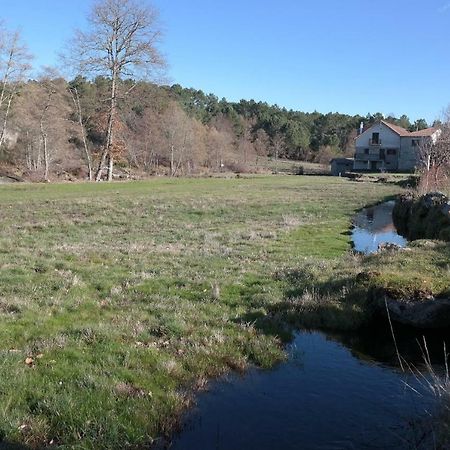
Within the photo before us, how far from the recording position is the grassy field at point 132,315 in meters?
5.97

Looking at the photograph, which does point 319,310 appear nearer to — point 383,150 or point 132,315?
point 132,315

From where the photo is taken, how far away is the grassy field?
5973mm

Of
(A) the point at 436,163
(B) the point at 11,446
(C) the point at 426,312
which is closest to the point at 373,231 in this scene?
(C) the point at 426,312

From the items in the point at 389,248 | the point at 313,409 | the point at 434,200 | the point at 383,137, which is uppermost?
the point at 383,137

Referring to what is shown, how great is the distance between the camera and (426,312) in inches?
364

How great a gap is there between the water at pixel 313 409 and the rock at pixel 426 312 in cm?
130

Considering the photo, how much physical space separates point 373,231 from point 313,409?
19238mm

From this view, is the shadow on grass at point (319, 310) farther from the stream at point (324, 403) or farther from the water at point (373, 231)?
the water at point (373, 231)

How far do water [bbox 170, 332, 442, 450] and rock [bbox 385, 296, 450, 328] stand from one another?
4.26 ft

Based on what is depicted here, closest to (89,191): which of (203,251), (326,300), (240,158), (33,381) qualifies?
(203,251)

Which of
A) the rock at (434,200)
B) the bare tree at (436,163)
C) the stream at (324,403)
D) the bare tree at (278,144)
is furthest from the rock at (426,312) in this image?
the bare tree at (278,144)

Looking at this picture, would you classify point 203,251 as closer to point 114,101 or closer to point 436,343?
point 436,343

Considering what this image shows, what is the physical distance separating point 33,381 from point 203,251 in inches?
415

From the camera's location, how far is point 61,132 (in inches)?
2501
